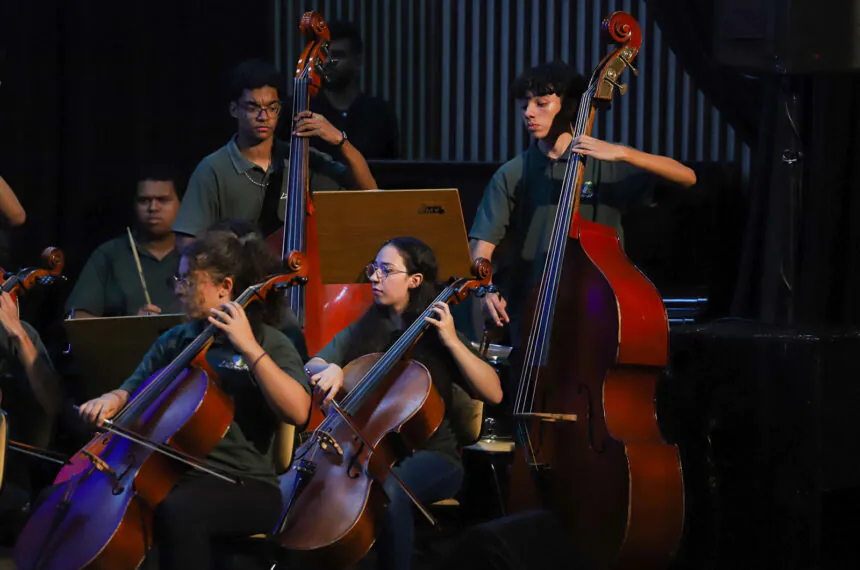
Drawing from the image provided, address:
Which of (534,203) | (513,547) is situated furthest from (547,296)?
(513,547)

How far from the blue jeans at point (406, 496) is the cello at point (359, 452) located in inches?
2.0

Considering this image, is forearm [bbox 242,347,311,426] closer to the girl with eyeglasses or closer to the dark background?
the girl with eyeglasses

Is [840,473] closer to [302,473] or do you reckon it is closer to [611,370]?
[611,370]

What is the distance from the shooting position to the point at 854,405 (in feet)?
9.89

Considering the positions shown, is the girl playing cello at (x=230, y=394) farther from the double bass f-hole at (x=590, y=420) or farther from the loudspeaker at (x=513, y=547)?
the loudspeaker at (x=513, y=547)

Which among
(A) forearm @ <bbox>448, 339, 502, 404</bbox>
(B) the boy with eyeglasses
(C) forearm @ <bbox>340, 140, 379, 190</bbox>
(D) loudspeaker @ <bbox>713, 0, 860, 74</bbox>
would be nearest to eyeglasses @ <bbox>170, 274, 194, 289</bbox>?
(A) forearm @ <bbox>448, 339, 502, 404</bbox>

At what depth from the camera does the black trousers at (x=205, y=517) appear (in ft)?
9.05

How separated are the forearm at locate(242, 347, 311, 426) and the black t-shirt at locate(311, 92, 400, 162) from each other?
170 cm

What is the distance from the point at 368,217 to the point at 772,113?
3.54 feet

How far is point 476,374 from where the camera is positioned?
3.07 metres

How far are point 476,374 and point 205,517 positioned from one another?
722mm

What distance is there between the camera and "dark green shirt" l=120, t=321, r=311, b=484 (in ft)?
9.53

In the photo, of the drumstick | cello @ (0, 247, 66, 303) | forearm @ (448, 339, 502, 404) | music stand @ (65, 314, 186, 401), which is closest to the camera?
forearm @ (448, 339, 502, 404)

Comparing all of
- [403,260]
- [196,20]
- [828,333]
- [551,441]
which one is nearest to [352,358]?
[403,260]
